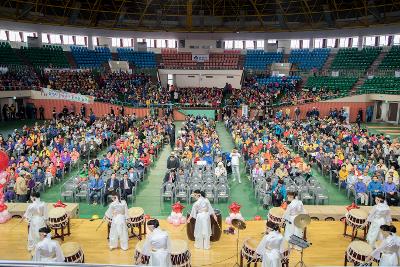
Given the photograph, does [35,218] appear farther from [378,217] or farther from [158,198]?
[378,217]

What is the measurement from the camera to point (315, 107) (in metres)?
34.0

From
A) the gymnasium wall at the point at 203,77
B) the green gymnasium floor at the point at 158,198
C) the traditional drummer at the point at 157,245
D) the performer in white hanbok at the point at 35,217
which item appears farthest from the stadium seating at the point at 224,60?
the traditional drummer at the point at 157,245

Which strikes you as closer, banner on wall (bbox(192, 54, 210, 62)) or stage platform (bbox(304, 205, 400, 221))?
stage platform (bbox(304, 205, 400, 221))

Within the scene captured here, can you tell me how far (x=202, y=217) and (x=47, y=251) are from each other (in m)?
4.02

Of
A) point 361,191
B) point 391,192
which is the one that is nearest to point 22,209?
point 361,191

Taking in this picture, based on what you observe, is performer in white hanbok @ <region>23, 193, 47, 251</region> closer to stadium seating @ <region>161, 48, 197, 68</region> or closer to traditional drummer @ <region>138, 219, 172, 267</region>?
traditional drummer @ <region>138, 219, 172, 267</region>

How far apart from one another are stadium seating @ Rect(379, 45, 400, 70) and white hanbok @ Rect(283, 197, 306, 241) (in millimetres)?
32519

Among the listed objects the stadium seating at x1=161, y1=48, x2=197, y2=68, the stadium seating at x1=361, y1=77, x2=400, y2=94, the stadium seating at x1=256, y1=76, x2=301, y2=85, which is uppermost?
the stadium seating at x1=161, y1=48, x2=197, y2=68

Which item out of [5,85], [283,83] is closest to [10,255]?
[5,85]

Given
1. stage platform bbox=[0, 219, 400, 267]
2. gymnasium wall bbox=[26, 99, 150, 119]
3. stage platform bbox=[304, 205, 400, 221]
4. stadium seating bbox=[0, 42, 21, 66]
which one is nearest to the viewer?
stage platform bbox=[0, 219, 400, 267]

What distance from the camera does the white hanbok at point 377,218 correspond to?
32.0 feet

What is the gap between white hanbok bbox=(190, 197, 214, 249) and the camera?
994 cm

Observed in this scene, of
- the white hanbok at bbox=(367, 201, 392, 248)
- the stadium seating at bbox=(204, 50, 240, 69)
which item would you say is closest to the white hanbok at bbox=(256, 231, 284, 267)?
the white hanbok at bbox=(367, 201, 392, 248)

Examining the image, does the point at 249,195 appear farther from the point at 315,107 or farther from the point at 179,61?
the point at 179,61
